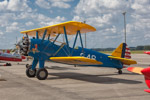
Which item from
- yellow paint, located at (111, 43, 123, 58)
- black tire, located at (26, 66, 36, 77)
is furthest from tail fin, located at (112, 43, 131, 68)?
black tire, located at (26, 66, 36, 77)

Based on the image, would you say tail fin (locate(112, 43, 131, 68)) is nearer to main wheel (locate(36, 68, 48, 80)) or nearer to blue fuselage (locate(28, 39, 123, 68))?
blue fuselage (locate(28, 39, 123, 68))

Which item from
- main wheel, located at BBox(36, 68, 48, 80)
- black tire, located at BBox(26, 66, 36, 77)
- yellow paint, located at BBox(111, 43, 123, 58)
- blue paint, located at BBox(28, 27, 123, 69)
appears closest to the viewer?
main wheel, located at BBox(36, 68, 48, 80)

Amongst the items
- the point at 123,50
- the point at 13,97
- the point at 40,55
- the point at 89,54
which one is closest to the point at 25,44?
the point at 40,55

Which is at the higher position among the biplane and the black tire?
the biplane

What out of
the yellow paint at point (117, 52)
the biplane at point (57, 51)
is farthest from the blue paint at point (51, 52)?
the yellow paint at point (117, 52)

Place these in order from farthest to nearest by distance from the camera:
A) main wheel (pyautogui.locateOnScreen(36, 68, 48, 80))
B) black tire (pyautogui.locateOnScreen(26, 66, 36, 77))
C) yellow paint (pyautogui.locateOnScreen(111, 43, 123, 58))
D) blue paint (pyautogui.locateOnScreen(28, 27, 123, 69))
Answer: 1. yellow paint (pyautogui.locateOnScreen(111, 43, 123, 58))
2. black tire (pyautogui.locateOnScreen(26, 66, 36, 77))
3. blue paint (pyautogui.locateOnScreen(28, 27, 123, 69))
4. main wheel (pyautogui.locateOnScreen(36, 68, 48, 80))

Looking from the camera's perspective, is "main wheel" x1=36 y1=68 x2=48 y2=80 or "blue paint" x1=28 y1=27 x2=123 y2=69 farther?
"blue paint" x1=28 y1=27 x2=123 y2=69

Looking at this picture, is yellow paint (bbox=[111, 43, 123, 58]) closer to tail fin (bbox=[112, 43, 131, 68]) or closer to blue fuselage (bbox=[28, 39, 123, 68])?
tail fin (bbox=[112, 43, 131, 68])

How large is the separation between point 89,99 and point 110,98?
2.31 feet

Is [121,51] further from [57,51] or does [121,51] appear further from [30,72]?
[30,72]

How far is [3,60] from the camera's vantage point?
2302cm

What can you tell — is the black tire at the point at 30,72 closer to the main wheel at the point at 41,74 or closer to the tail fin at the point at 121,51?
the main wheel at the point at 41,74

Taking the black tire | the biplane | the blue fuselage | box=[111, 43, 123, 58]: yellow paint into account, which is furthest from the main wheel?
box=[111, 43, 123, 58]: yellow paint

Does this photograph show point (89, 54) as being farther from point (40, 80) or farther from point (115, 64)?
point (40, 80)
